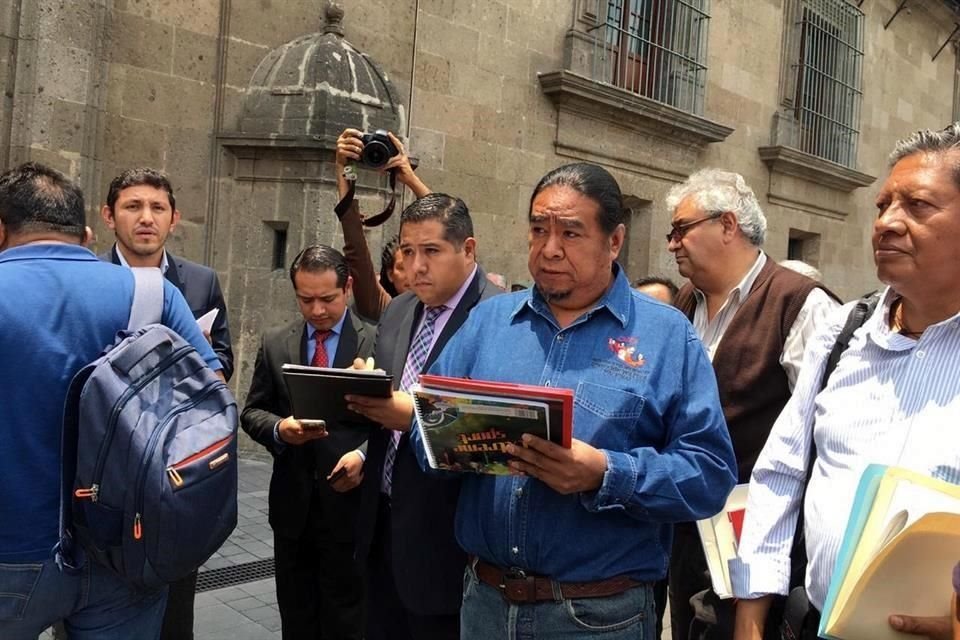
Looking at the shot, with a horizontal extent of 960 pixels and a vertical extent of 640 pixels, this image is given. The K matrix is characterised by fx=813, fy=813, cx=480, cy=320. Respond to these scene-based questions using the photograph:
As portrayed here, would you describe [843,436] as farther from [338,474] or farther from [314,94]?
[314,94]

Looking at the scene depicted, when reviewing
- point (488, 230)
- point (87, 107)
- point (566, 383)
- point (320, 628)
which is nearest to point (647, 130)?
point (488, 230)

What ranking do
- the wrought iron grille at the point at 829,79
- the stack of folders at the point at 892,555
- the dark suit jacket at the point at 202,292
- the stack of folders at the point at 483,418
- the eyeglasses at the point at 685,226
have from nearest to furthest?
the stack of folders at the point at 892,555 < the stack of folders at the point at 483,418 < the eyeglasses at the point at 685,226 < the dark suit jacket at the point at 202,292 < the wrought iron grille at the point at 829,79

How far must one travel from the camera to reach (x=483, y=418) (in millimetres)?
1772

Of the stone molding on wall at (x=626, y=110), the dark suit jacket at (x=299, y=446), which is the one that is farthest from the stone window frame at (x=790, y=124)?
the dark suit jacket at (x=299, y=446)

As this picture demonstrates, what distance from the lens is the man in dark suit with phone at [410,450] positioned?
260cm

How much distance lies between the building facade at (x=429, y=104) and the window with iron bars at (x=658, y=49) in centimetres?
3

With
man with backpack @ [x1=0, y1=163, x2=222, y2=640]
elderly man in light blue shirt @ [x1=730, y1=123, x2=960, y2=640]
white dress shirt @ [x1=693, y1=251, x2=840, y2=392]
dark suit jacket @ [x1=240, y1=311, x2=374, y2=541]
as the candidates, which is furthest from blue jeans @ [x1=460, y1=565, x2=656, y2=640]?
dark suit jacket @ [x1=240, y1=311, x2=374, y2=541]

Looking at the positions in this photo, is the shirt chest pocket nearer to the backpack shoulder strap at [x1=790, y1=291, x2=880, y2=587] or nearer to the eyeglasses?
the backpack shoulder strap at [x1=790, y1=291, x2=880, y2=587]

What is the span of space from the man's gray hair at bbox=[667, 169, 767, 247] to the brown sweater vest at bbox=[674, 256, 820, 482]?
34 centimetres

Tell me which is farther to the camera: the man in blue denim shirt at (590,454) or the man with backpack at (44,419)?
the man with backpack at (44,419)

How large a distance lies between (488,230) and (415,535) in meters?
6.53

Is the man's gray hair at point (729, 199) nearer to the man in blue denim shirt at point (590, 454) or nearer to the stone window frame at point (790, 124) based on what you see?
the man in blue denim shirt at point (590, 454)

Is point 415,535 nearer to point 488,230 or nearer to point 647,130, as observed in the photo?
point 488,230

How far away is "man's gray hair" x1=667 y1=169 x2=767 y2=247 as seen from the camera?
3.24 m
